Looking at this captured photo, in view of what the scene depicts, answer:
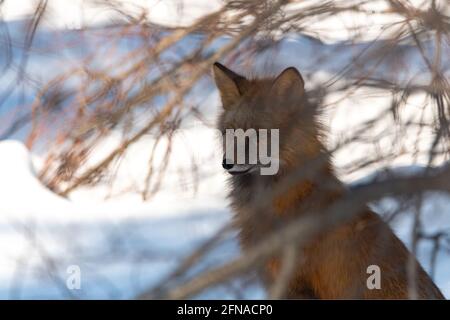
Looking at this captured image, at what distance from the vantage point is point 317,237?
3395 mm

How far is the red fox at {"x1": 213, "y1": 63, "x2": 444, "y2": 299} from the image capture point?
11.0 ft

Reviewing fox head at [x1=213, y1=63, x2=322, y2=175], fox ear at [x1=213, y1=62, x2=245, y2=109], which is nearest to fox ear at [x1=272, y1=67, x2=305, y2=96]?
fox head at [x1=213, y1=63, x2=322, y2=175]

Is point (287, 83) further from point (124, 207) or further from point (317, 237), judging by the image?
point (124, 207)

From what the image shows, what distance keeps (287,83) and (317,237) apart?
690mm

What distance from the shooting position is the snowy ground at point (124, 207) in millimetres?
3449

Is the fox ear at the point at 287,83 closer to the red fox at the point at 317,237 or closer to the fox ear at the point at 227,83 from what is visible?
the red fox at the point at 317,237

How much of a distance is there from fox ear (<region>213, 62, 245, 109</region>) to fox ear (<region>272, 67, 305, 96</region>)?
1.25 ft

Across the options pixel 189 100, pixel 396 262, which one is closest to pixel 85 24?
pixel 189 100

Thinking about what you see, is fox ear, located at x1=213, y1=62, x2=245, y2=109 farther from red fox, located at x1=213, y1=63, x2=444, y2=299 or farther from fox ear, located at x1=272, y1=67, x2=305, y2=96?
fox ear, located at x1=272, y1=67, x2=305, y2=96

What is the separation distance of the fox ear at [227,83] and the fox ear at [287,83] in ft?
1.25

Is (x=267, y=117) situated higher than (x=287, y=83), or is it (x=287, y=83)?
(x=287, y=83)

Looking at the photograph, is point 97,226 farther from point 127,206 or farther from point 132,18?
point 132,18

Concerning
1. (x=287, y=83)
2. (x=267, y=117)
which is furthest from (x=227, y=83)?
(x=267, y=117)

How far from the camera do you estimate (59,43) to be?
4289 mm
